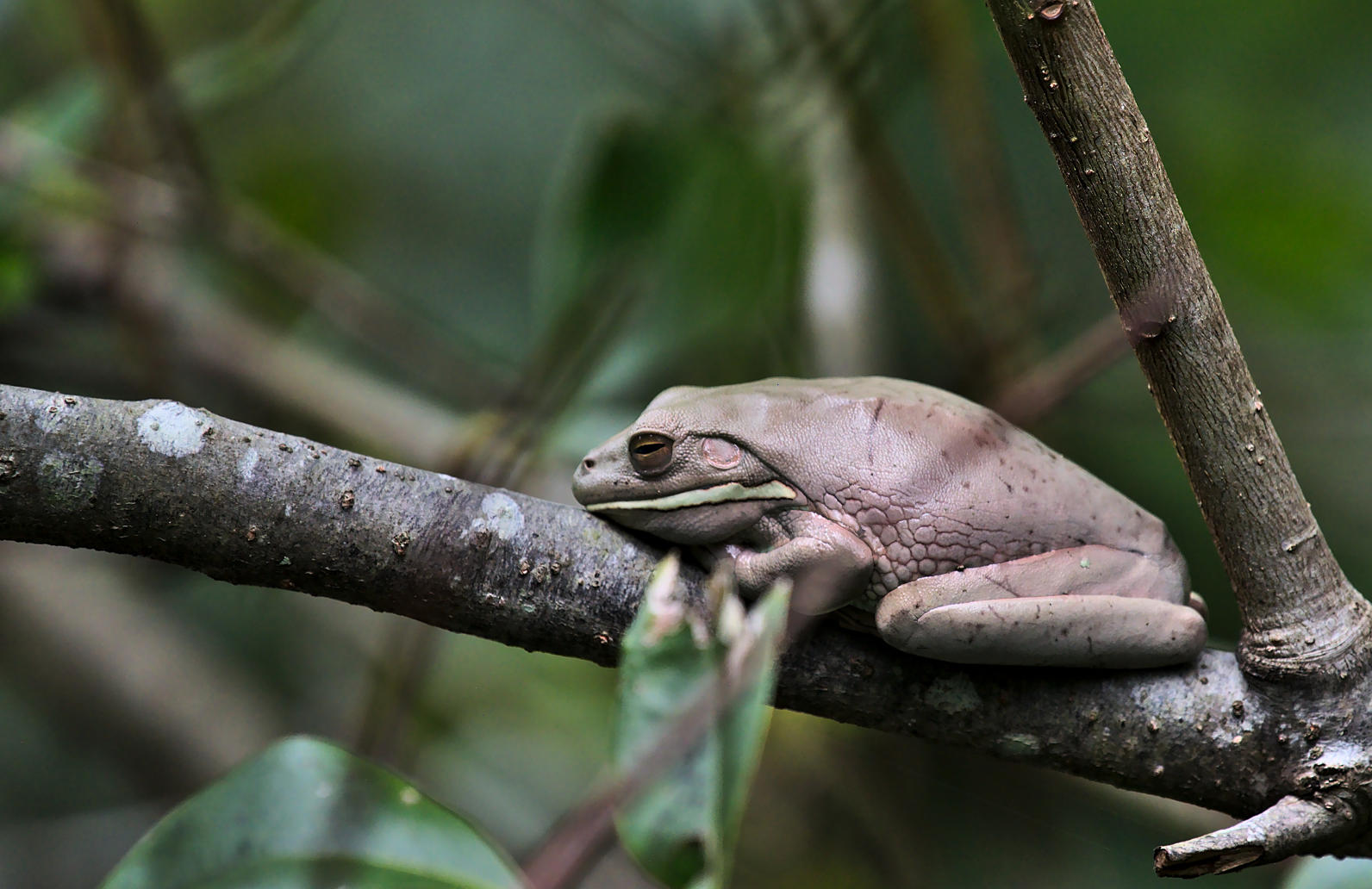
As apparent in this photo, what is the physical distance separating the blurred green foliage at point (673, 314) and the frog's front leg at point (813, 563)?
76 cm

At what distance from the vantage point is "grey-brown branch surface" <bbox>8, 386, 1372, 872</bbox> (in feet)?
4.33

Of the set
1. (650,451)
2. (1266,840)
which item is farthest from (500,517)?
(1266,840)

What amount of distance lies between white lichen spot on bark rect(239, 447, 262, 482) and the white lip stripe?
48 centimetres

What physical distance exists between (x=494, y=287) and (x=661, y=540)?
3.13 metres

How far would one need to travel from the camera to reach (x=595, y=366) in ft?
8.15

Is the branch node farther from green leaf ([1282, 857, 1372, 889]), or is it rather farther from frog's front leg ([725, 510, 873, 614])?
frog's front leg ([725, 510, 873, 614])

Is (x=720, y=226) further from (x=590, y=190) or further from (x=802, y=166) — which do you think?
(x=802, y=166)

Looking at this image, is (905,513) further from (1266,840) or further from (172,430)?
(172,430)

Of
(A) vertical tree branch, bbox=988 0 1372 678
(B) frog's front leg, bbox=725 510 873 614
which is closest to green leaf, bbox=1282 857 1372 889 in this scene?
(A) vertical tree branch, bbox=988 0 1372 678

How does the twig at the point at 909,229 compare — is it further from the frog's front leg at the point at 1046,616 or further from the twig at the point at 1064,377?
the frog's front leg at the point at 1046,616

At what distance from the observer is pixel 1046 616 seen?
149 cm

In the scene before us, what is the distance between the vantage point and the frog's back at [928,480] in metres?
1.62

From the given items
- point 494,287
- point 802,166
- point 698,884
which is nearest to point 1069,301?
point 802,166

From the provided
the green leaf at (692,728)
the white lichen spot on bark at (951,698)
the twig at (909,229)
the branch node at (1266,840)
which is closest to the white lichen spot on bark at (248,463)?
the green leaf at (692,728)
